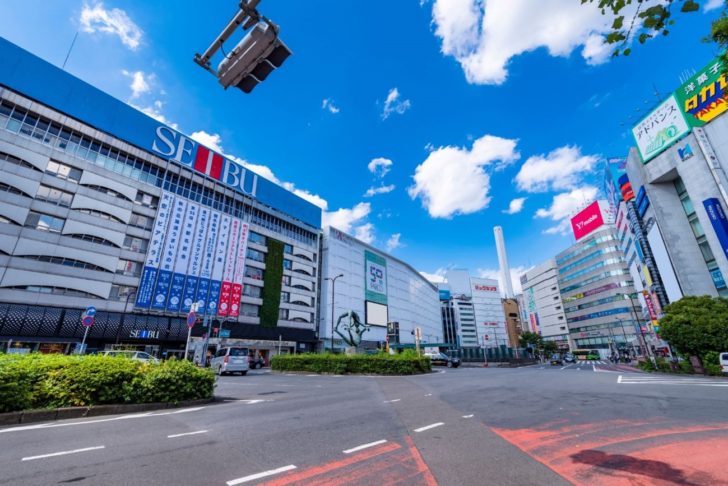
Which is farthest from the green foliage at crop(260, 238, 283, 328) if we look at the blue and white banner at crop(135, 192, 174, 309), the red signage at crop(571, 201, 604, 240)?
the red signage at crop(571, 201, 604, 240)

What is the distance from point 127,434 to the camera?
591 centimetres

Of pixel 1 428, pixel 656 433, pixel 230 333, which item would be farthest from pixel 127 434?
pixel 230 333

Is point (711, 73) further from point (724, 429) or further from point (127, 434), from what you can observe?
point (127, 434)

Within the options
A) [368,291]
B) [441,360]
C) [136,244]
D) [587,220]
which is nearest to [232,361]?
[136,244]

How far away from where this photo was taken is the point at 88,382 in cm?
776

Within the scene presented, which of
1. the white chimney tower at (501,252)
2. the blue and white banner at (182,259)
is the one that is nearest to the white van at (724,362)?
the blue and white banner at (182,259)

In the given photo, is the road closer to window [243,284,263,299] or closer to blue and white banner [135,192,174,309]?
blue and white banner [135,192,174,309]

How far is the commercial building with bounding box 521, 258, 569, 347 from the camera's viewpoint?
9738 cm

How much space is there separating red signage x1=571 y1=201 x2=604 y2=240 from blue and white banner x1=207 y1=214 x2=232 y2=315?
83.6m

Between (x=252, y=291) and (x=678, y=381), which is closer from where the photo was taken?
(x=678, y=381)

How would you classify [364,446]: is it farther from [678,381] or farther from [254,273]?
[254,273]

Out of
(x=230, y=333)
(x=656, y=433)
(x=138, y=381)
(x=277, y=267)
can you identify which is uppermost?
(x=277, y=267)

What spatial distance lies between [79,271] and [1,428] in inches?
1151

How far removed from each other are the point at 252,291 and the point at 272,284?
3.26 metres
